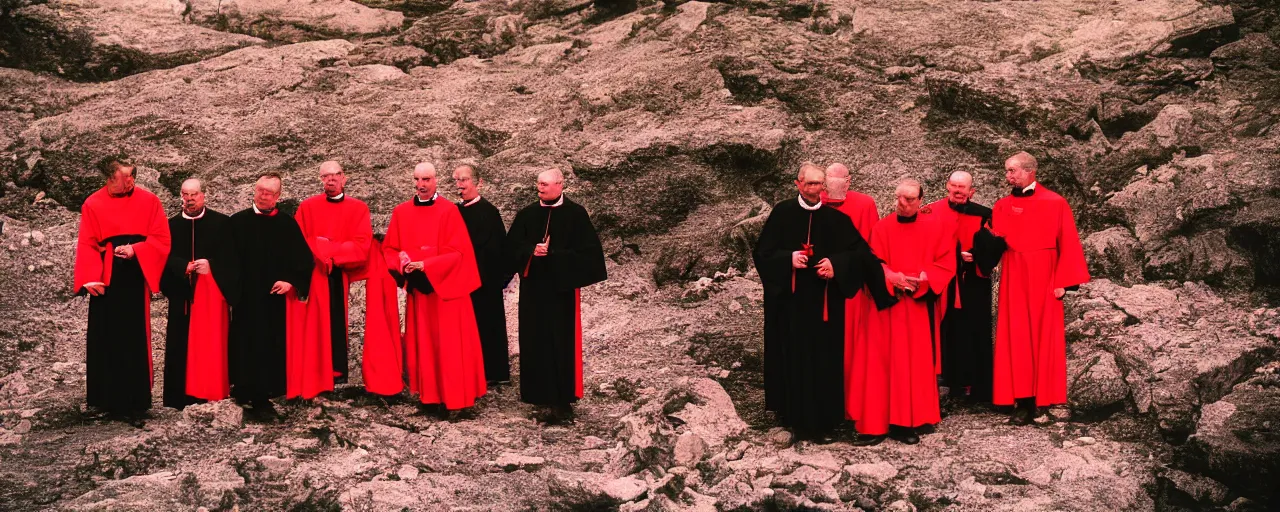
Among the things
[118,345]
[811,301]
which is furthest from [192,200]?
[811,301]

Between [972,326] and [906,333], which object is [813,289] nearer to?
[906,333]

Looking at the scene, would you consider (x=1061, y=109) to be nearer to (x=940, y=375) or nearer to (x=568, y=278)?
(x=940, y=375)

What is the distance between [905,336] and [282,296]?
14.7 ft

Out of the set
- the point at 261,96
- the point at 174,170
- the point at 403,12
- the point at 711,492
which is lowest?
the point at 711,492

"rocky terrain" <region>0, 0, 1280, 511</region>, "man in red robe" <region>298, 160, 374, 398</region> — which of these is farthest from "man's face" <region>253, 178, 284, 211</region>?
"rocky terrain" <region>0, 0, 1280, 511</region>

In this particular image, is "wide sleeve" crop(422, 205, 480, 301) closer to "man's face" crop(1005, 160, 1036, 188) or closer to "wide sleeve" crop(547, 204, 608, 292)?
"wide sleeve" crop(547, 204, 608, 292)

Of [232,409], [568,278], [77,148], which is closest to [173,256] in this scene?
[232,409]

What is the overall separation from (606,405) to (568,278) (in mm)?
1160

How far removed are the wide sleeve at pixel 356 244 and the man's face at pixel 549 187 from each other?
4.70 feet

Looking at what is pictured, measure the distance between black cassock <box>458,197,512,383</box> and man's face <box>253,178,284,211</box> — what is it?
4.68 ft

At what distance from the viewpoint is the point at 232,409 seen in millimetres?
7797

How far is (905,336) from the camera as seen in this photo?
24.1ft

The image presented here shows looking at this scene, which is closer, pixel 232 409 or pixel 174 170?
pixel 232 409

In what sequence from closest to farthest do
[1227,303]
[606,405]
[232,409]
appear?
1. [232,409]
2. [606,405]
3. [1227,303]
